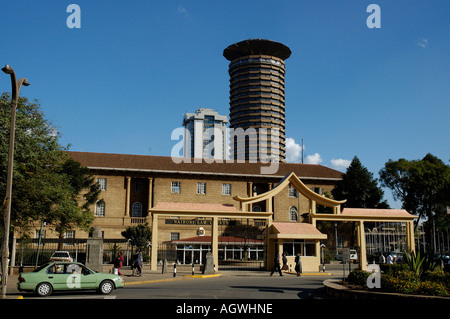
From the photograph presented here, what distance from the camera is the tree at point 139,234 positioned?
5016 cm

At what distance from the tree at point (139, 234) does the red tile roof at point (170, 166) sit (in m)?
8.79

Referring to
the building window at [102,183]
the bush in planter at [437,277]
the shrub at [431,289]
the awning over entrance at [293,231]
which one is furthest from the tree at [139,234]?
the shrub at [431,289]

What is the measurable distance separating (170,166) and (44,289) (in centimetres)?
4195

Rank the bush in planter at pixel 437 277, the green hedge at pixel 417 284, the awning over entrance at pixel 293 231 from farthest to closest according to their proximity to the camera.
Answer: the awning over entrance at pixel 293 231, the bush in planter at pixel 437 277, the green hedge at pixel 417 284

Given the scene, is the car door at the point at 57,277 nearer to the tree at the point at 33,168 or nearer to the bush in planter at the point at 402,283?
the tree at the point at 33,168

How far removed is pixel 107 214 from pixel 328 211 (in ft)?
91.0

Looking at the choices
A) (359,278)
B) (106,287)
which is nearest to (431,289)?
(359,278)

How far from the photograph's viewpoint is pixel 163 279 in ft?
86.0

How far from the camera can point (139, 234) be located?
50844 mm

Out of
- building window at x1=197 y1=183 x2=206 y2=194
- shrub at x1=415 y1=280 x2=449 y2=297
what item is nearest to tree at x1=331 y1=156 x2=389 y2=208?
building window at x1=197 y1=183 x2=206 y2=194

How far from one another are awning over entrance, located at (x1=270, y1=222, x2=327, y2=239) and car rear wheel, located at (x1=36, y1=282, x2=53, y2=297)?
20335 mm

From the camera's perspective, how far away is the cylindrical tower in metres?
140

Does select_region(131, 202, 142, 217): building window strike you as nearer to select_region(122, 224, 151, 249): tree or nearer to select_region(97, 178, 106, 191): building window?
select_region(97, 178, 106, 191): building window

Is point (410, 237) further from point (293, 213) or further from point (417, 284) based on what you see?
point (417, 284)
